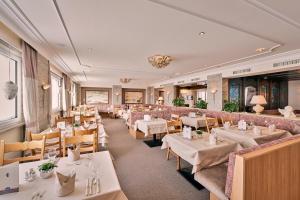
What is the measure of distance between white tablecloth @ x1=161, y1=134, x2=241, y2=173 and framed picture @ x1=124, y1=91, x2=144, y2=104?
1296 centimetres

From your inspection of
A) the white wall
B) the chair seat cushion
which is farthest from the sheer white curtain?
the white wall

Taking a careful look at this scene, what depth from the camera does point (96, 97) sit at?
14.8m

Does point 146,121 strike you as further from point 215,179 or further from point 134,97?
point 134,97

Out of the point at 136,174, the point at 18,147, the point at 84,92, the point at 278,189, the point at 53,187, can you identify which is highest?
the point at 84,92

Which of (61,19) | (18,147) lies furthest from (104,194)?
(61,19)

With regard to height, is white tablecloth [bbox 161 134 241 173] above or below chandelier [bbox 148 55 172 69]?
below

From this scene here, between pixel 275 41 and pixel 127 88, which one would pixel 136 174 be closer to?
pixel 275 41

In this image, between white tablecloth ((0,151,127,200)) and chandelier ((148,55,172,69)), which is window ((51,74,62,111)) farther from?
white tablecloth ((0,151,127,200))

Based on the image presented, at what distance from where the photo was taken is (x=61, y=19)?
2.61 metres

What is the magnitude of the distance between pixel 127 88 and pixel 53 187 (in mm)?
14398

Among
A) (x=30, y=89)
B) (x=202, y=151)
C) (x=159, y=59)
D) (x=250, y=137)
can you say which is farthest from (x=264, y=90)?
(x=30, y=89)

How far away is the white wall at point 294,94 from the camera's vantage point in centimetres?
989

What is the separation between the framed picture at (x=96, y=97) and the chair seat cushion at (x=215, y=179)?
13813 millimetres

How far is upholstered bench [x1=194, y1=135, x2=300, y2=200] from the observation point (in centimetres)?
158
